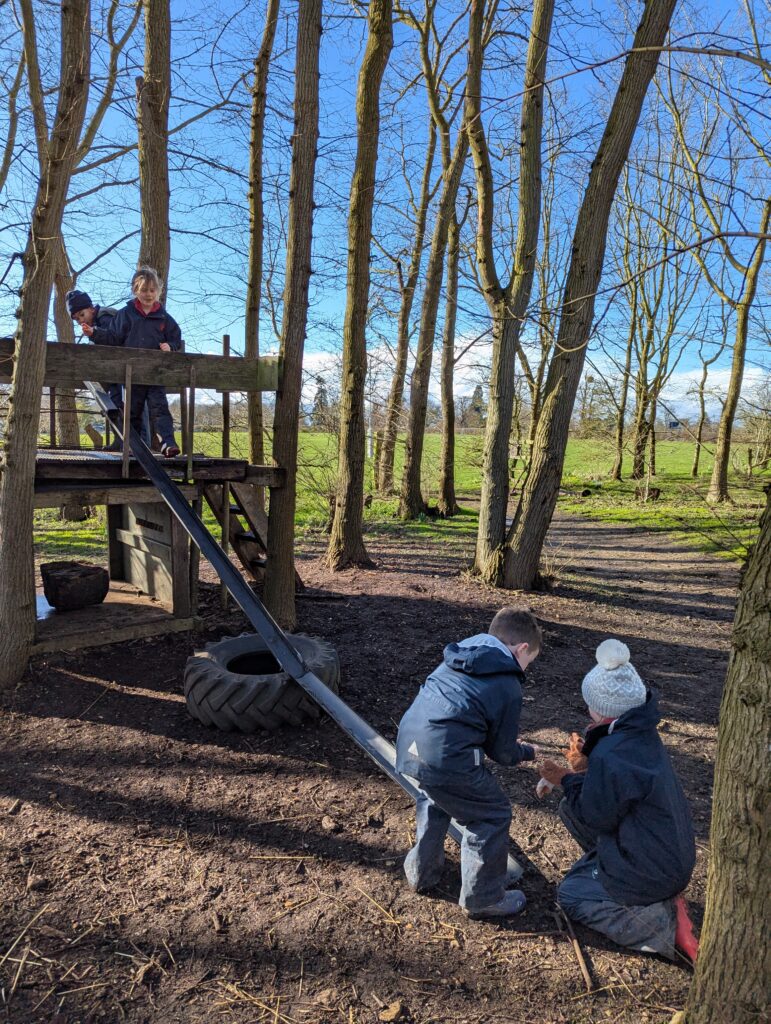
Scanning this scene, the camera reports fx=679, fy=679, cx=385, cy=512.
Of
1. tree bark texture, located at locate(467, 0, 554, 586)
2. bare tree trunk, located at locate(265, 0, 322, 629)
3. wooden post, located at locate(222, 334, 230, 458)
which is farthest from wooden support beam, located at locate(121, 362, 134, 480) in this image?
tree bark texture, located at locate(467, 0, 554, 586)

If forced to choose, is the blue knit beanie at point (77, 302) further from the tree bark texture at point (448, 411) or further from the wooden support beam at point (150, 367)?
the tree bark texture at point (448, 411)

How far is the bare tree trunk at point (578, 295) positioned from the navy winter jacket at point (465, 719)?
16.1ft

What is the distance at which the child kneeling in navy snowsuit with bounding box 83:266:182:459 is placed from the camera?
22.0 feet

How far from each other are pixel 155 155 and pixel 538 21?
475cm

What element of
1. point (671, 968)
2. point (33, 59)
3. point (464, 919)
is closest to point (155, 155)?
point (33, 59)

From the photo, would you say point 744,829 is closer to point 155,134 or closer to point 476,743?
point 476,743

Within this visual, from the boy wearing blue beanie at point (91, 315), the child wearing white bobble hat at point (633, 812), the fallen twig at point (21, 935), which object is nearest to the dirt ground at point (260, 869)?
the fallen twig at point (21, 935)

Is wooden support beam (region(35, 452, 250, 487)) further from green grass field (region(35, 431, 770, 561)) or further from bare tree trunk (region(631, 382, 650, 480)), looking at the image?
bare tree trunk (region(631, 382, 650, 480))

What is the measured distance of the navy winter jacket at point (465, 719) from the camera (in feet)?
8.95

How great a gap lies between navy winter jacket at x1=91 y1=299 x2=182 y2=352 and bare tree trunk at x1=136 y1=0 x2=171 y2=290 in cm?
103

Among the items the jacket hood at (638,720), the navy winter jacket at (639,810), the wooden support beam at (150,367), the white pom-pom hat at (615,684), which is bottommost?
the navy winter jacket at (639,810)

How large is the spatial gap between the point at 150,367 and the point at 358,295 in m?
A: 3.63

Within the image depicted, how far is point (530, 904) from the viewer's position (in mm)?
3012

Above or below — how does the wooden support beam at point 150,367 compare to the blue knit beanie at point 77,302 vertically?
below
